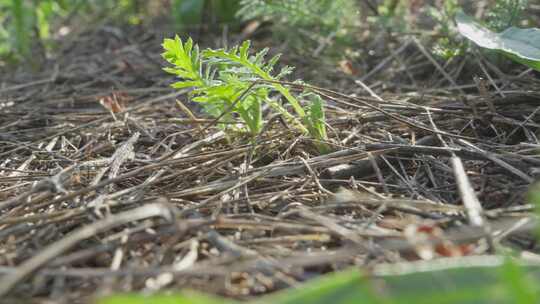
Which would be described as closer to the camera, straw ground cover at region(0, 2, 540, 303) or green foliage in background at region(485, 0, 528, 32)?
straw ground cover at region(0, 2, 540, 303)

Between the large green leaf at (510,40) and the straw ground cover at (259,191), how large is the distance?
123 millimetres

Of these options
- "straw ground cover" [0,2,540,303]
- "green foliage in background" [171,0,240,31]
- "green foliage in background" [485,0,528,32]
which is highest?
"green foliage in background" [485,0,528,32]

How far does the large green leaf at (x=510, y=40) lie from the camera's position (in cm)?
172

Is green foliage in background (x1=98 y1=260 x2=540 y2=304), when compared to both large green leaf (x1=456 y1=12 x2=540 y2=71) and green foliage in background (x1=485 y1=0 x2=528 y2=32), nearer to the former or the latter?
large green leaf (x1=456 y1=12 x2=540 y2=71)

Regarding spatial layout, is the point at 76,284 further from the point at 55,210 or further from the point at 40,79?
the point at 40,79

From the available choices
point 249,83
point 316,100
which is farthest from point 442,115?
point 249,83

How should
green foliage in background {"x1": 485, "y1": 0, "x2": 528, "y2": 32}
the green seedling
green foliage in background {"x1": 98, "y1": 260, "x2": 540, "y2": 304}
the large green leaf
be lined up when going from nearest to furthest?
green foliage in background {"x1": 98, "y1": 260, "x2": 540, "y2": 304}
the green seedling
the large green leaf
green foliage in background {"x1": 485, "y1": 0, "x2": 528, "y2": 32}

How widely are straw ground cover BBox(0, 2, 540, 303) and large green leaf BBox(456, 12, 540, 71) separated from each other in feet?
0.40

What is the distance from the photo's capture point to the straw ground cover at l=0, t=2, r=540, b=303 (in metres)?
1.00

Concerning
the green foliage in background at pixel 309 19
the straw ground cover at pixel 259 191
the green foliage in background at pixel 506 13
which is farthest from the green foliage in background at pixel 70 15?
the green foliage in background at pixel 506 13

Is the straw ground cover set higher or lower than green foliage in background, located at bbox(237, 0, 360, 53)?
lower

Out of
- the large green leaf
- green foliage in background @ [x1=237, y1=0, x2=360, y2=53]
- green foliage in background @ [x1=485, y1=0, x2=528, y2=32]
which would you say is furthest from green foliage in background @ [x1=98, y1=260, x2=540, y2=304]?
green foliage in background @ [x1=237, y1=0, x2=360, y2=53]

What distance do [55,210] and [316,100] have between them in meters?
0.74

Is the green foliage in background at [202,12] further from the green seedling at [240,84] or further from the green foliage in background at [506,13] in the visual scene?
the green seedling at [240,84]
